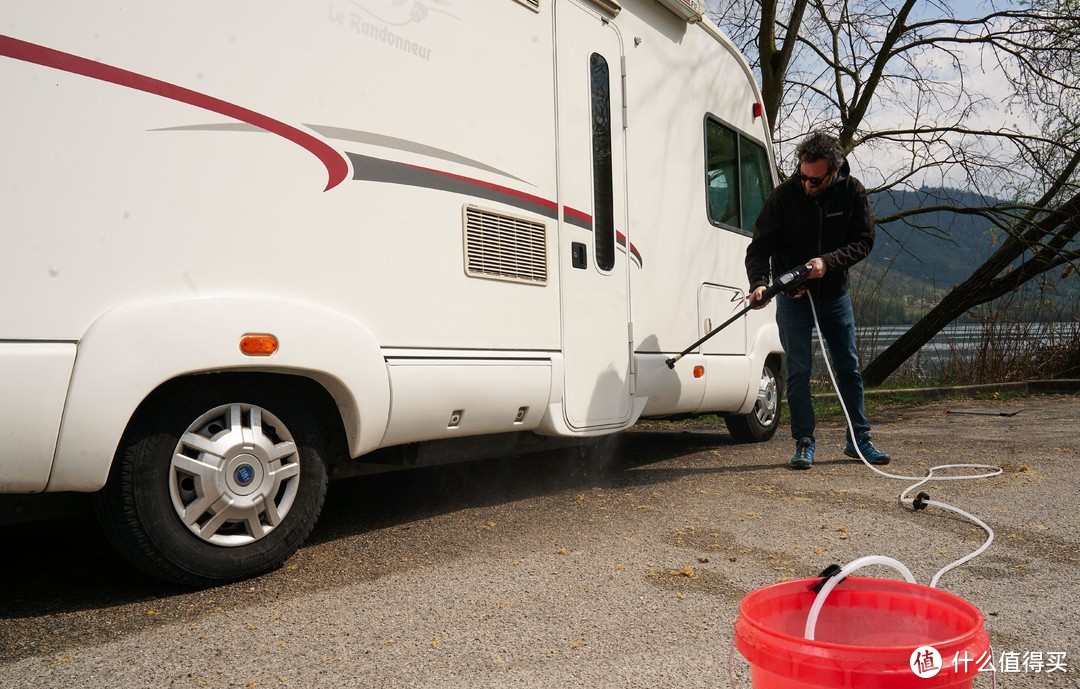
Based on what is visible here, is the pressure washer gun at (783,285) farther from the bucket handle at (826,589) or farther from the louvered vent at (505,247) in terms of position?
the bucket handle at (826,589)

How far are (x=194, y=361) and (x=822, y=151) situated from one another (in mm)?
3767

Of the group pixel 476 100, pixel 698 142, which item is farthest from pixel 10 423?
pixel 698 142

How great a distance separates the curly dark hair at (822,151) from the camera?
5.10 metres

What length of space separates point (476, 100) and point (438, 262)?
0.80m

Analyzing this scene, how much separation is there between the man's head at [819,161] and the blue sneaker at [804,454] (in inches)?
60.2

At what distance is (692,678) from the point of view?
221cm

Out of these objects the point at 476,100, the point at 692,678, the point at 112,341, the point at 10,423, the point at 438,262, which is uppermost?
the point at 476,100

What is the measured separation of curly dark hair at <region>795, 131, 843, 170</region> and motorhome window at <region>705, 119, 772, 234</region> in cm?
80

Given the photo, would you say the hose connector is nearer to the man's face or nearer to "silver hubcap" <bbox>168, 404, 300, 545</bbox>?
the man's face

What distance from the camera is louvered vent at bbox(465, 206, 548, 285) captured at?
3.88 m

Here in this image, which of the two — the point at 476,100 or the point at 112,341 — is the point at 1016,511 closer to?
the point at 476,100

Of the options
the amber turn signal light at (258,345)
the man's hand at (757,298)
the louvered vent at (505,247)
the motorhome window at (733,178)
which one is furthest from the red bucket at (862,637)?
the motorhome window at (733,178)

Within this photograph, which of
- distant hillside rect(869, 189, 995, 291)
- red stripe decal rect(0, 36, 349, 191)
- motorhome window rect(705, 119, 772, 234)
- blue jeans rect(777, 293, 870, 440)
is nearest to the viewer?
red stripe decal rect(0, 36, 349, 191)

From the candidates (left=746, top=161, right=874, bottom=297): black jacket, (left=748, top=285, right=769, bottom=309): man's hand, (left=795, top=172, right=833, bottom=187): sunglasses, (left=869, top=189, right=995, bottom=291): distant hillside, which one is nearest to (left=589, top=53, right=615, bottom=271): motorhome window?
(left=748, top=285, right=769, bottom=309): man's hand
